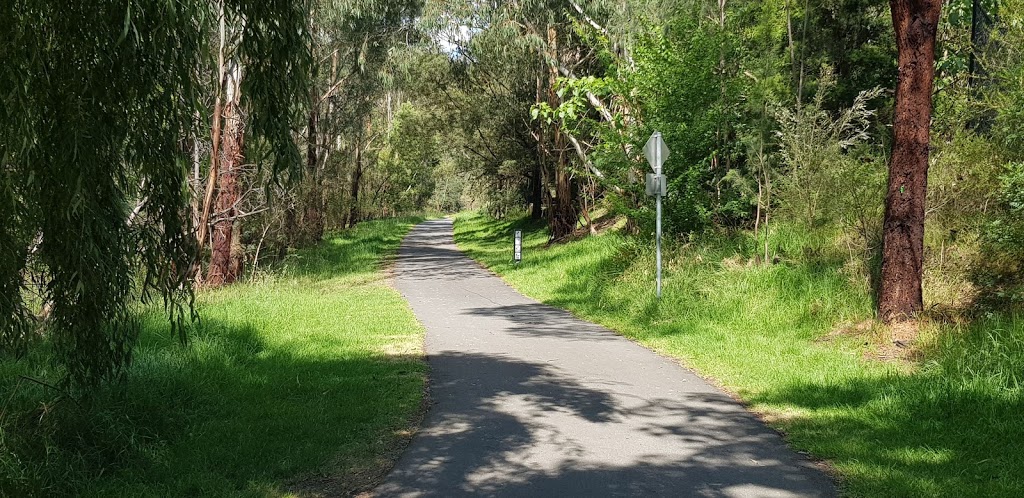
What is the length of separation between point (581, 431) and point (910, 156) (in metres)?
5.52

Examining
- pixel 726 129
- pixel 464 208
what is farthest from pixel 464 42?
pixel 464 208

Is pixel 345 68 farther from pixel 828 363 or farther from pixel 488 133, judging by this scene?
pixel 828 363

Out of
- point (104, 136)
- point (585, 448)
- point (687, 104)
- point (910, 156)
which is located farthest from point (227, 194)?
point (910, 156)

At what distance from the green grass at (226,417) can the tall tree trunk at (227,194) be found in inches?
280

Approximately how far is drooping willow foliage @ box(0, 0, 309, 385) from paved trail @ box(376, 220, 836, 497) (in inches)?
89.3

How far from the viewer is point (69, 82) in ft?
14.4

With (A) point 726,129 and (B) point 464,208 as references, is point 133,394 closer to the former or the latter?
(A) point 726,129

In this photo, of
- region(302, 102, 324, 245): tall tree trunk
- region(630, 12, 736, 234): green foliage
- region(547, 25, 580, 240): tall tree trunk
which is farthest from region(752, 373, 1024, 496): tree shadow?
region(302, 102, 324, 245): tall tree trunk

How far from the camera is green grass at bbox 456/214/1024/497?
532 cm

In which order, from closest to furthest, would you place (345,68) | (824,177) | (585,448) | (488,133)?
(585,448), (824,177), (345,68), (488,133)

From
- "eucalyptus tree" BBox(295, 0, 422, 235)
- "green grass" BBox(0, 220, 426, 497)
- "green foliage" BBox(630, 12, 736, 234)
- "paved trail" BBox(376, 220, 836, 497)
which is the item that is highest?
"eucalyptus tree" BBox(295, 0, 422, 235)

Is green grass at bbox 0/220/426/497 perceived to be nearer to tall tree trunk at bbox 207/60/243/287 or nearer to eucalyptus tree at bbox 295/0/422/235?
tall tree trunk at bbox 207/60/243/287

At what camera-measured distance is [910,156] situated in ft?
29.4

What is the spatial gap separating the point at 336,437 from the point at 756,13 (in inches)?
615
